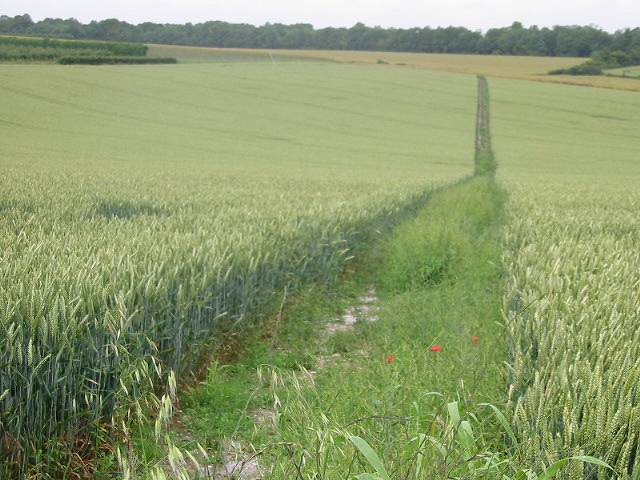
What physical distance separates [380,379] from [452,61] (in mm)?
68639

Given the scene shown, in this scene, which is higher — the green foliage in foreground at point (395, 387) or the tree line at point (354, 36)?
the tree line at point (354, 36)

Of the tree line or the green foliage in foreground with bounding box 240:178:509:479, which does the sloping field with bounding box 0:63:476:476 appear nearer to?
the green foliage in foreground with bounding box 240:178:509:479

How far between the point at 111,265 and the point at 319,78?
48043mm

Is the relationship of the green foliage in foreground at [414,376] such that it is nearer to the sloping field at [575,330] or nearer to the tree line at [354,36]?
the sloping field at [575,330]

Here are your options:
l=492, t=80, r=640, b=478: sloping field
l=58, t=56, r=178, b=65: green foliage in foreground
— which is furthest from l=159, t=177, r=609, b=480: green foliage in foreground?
l=58, t=56, r=178, b=65: green foliage in foreground

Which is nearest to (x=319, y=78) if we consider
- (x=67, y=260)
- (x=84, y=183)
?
(x=84, y=183)

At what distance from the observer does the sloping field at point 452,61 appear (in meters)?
56.0

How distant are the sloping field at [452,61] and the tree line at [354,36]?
12.8 feet

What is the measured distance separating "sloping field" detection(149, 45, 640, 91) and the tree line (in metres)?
3.90

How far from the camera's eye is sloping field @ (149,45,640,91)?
5597 centimetres

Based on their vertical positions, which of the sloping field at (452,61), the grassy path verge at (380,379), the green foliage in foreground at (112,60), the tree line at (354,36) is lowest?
the grassy path verge at (380,379)

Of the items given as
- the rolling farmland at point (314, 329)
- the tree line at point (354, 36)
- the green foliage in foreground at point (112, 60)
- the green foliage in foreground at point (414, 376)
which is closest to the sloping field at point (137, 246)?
the rolling farmland at point (314, 329)

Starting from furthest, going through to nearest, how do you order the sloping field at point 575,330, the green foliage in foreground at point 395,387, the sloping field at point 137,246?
the sloping field at point 137,246 < the sloping field at point 575,330 < the green foliage in foreground at point 395,387

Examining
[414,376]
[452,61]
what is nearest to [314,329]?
[414,376]
